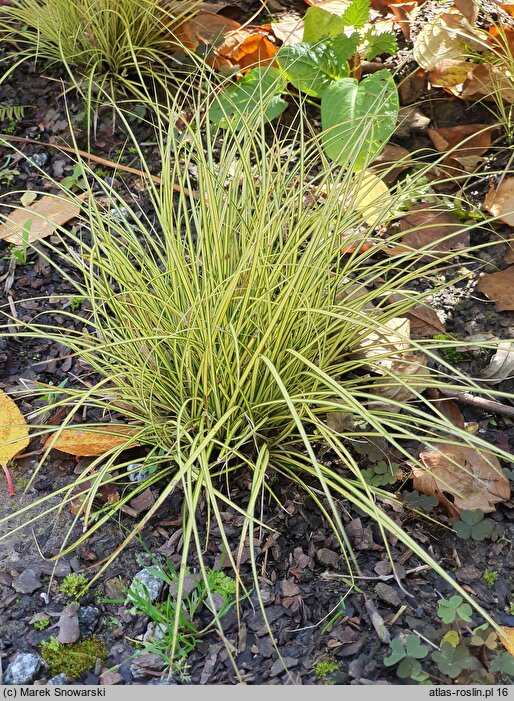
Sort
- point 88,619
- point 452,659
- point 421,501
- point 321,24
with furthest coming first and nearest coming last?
point 321,24
point 421,501
point 88,619
point 452,659

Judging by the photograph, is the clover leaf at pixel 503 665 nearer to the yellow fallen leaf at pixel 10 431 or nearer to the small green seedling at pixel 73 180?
the yellow fallen leaf at pixel 10 431

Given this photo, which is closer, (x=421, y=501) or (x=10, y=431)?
(x=421, y=501)

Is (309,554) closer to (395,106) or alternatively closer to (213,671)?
(213,671)

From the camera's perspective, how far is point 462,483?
1.67 metres

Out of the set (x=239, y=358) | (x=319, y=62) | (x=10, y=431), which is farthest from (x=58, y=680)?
(x=319, y=62)

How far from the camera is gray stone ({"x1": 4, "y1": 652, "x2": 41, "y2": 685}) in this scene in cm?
139

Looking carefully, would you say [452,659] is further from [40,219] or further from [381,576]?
[40,219]

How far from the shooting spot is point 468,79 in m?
2.39

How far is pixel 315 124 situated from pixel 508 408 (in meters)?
1.20

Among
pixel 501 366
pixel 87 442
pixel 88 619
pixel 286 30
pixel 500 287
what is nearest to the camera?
pixel 88 619

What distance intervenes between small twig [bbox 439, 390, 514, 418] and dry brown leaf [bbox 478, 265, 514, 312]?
0.33 metres

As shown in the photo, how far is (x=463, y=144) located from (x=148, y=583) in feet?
5.47

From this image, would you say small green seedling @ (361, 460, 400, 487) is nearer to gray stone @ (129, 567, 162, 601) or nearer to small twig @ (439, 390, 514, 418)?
small twig @ (439, 390, 514, 418)

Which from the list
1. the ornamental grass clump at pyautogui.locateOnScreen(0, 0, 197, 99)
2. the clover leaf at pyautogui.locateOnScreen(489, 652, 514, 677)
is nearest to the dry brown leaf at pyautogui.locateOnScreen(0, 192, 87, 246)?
the ornamental grass clump at pyautogui.locateOnScreen(0, 0, 197, 99)
